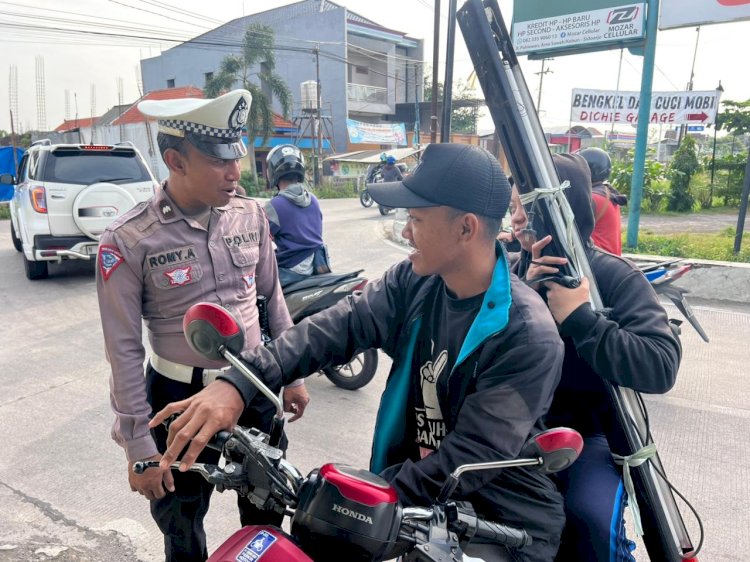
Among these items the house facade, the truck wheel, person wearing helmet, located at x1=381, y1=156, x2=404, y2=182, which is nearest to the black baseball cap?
the truck wheel

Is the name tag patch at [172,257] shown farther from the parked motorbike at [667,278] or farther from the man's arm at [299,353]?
the parked motorbike at [667,278]

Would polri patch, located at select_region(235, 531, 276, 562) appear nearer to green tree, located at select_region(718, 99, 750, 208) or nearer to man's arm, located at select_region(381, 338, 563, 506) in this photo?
man's arm, located at select_region(381, 338, 563, 506)

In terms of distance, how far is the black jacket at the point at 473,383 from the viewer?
52.2 inches

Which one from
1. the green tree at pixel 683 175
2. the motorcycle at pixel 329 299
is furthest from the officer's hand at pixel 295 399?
the green tree at pixel 683 175

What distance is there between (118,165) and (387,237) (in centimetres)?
566

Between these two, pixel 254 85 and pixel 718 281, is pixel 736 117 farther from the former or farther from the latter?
A: pixel 254 85

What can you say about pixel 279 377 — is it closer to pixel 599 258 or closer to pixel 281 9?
pixel 599 258

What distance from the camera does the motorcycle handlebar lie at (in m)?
1.19

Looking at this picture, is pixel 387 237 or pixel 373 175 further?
pixel 373 175

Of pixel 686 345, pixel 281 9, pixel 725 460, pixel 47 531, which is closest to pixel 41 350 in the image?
pixel 47 531

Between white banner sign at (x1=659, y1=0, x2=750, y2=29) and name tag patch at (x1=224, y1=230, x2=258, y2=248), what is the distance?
26.9ft

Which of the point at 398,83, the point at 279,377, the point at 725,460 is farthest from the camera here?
the point at 398,83

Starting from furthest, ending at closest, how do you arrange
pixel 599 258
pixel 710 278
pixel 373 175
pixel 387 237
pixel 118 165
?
pixel 373 175 → pixel 387 237 → pixel 118 165 → pixel 710 278 → pixel 599 258

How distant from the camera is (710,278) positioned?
6.82m
